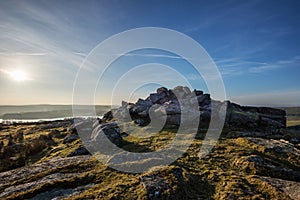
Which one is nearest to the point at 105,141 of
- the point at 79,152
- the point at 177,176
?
the point at 79,152

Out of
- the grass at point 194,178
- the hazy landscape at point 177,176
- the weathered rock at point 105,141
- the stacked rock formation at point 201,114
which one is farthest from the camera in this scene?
the stacked rock formation at point 201,114

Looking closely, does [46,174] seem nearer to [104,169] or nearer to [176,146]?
[104,169]

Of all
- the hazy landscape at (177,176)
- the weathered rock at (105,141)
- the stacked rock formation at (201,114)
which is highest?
the stacked rock formation at (201,114)

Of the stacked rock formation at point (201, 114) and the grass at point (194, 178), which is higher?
the stacked rock formation at point (201, 114)

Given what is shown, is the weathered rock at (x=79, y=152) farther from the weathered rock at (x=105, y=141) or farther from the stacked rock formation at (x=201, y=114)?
the stacked rock formation at (x=201, y=114)

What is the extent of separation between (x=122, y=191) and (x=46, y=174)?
619cm

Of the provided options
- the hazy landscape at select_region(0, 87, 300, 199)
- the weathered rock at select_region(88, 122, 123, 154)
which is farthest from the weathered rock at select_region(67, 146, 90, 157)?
the weathered rock at select_region(88, 122, 123, 154)

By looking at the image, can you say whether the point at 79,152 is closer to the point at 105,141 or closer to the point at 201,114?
the point at 105,141

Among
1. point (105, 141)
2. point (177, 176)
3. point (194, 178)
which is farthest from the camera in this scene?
point (105, 141)

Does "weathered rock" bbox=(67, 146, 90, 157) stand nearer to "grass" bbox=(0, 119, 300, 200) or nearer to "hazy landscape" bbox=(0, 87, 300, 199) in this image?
"hazy landscape" bbox=(0, 87, 300, 199)

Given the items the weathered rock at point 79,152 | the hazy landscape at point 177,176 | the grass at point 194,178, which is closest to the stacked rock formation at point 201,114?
the hazy landscape at point 177,176

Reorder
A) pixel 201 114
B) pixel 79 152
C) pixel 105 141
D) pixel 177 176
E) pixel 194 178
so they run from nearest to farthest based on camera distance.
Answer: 1. pixel 177 176
2. pixel 194 178
3. pixel 79 152
4. pixel 105 141
5. pixel 201 114

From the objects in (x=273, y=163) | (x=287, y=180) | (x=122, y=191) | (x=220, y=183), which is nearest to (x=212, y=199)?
(x=220, y=183)

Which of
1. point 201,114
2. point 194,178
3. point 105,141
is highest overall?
point 201,114
